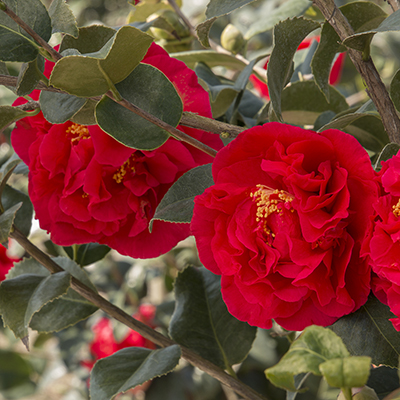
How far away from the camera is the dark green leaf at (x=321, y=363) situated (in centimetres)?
26

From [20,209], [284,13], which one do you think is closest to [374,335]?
[20,209]

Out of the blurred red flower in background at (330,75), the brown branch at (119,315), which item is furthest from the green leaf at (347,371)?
the blurred red flower in background at (330,75)

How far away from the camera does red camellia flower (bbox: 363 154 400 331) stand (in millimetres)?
331

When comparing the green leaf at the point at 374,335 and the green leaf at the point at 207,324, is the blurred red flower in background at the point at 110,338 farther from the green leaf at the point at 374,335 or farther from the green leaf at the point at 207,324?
the green leaf at the point at 374,335

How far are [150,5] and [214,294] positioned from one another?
53cm

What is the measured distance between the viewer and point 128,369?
Answer: 0.57 m

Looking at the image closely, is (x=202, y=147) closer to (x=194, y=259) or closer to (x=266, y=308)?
(x=266, y=308)

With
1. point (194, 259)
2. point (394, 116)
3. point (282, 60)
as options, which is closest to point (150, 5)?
point (282, 60)

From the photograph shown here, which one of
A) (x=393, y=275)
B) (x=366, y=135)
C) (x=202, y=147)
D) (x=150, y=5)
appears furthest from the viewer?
(x=150, y=5)

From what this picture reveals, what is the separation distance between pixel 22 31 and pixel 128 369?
1.31 feet

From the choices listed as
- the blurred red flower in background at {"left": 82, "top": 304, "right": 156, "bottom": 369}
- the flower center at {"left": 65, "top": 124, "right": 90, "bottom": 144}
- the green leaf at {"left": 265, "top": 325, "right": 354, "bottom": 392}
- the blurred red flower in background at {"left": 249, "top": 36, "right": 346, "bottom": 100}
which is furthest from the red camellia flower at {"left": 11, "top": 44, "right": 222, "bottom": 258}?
the blurred red flower in background at {"left": 82, "top": 304, "right": 156, "bottom": 369}

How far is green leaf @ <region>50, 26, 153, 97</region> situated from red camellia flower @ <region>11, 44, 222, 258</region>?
88 mm

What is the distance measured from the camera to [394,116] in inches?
17.1

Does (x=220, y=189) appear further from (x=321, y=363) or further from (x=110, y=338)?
(x=110, y=338)
